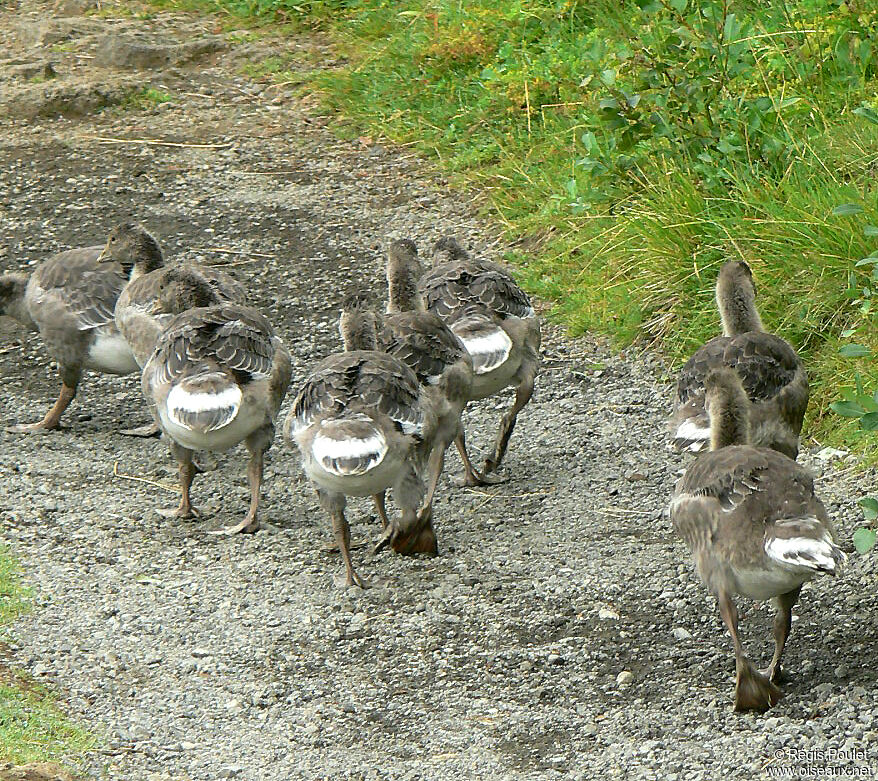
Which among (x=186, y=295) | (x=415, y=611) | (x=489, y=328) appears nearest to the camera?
(x=415, y=611)

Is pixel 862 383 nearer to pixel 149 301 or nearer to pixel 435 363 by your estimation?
pixel 435 363

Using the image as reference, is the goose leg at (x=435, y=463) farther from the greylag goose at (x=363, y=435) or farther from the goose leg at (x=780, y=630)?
the goose leg at (x=780, y=630)

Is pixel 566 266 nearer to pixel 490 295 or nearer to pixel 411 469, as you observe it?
pixel 490 295

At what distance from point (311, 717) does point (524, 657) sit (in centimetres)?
99

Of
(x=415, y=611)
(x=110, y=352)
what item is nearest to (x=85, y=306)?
(x=110, y=352)

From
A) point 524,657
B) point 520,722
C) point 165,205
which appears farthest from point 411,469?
point 165,205

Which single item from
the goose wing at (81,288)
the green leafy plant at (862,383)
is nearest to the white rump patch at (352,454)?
the green leafy plant at (862,383)

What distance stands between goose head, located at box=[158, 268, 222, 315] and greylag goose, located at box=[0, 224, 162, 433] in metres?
0.59

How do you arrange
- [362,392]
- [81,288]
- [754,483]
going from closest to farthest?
[754,483], [362,392], [81,288]

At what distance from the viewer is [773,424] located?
6.53 meters

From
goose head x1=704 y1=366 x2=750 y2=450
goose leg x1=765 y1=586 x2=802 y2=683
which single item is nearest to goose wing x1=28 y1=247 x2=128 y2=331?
goose head x1=704 y1=366 x2=750 y2=450

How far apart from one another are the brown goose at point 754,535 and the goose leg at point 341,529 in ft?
5.74

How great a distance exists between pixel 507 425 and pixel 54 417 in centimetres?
299

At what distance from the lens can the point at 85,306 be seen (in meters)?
8.62
